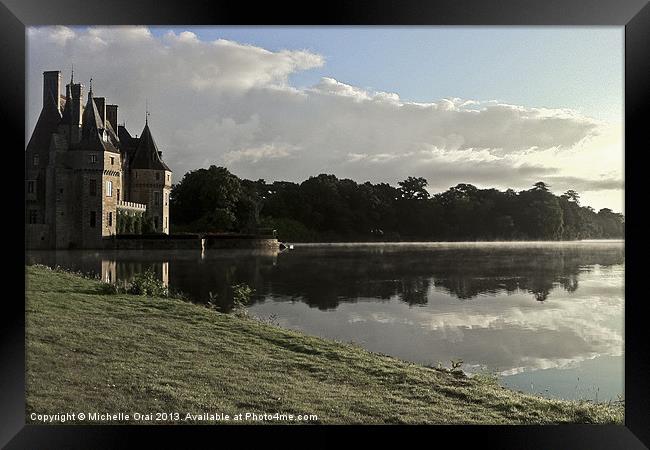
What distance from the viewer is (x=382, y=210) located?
5.25 m

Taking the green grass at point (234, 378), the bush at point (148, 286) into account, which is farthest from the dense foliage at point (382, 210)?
the green grass at point (234, 378)

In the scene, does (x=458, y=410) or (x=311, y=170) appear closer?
(x=458, y=410)

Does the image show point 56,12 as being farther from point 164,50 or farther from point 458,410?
point 458,410

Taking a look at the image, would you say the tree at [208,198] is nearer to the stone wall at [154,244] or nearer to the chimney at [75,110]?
the stone wall at [154,244]

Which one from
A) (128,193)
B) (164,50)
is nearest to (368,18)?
(164,50)

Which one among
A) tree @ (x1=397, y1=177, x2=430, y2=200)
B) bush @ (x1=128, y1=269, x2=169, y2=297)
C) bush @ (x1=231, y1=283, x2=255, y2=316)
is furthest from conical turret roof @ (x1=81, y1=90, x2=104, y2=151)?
tree @ (x1=397, y1=177, x2=430, y2=200)

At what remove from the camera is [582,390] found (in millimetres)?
4215

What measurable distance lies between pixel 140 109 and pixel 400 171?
243 centimetres

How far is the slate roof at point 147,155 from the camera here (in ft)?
16.1

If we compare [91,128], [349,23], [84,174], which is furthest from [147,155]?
[349,23]

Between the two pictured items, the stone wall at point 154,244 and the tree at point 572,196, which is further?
the stone wall at point 154,244

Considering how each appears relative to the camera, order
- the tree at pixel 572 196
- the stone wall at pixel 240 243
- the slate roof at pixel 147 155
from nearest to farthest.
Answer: the tree at pixel 572 196
the slate roof at pixel 147 155
the stone wall at pixel 240 243

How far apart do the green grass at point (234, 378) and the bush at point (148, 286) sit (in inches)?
20.1

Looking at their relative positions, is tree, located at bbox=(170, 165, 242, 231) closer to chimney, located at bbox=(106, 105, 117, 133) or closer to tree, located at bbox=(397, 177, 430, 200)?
chimney, located at bbox=(106, 105, 117, 133)
